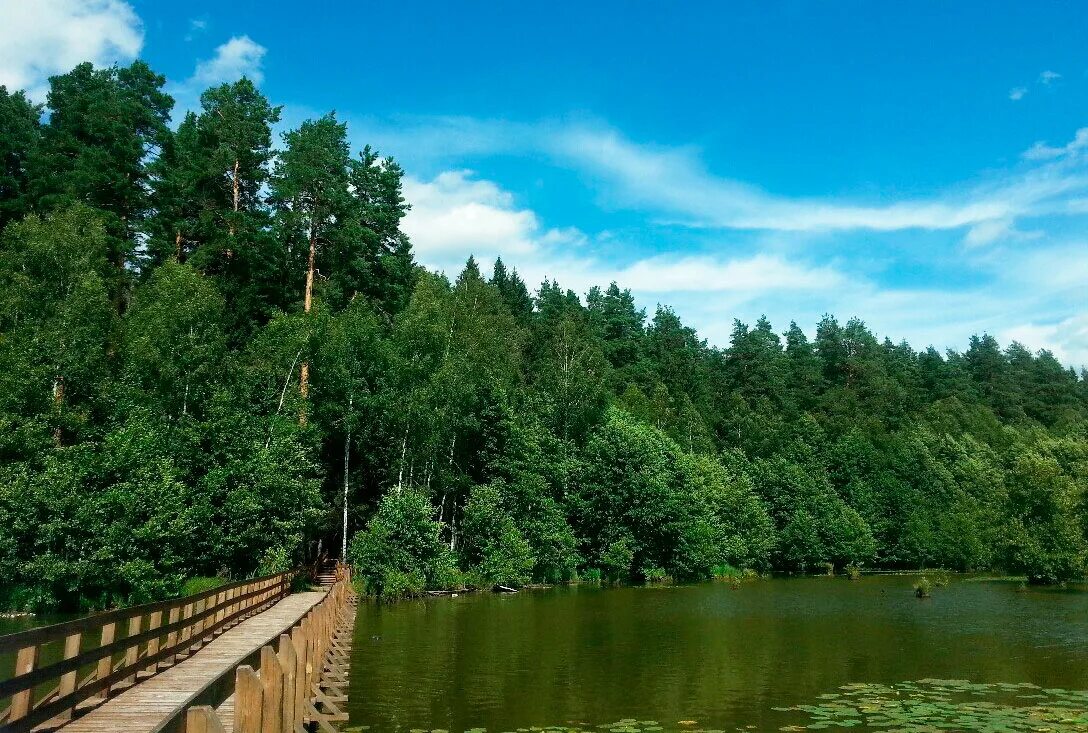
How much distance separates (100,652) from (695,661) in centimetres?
1795

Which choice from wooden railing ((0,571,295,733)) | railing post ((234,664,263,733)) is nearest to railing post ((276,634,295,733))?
wooden railing ((0,571,295,733))

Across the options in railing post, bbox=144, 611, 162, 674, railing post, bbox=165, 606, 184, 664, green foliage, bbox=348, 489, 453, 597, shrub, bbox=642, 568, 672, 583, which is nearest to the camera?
railing post, bbox=144, 611, 162, 674

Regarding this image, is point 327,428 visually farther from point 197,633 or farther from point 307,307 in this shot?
point 197,633

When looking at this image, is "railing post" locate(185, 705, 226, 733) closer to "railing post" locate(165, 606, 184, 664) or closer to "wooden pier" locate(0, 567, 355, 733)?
"wooden pier" locate(0, 567, 355, 733)

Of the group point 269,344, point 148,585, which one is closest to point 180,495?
point 148,585

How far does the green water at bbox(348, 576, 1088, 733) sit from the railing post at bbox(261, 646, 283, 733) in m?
7.98

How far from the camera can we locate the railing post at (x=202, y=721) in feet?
16.2

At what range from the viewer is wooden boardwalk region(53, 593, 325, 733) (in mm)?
10539

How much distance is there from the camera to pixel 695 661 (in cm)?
2523

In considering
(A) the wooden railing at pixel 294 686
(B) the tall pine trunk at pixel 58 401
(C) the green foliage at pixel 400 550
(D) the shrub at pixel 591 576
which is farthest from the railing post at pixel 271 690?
(D) the shrub at pixel 591 576

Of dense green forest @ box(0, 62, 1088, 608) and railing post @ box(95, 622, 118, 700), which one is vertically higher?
dense green forest @ box(0, 62, 1088, 608)

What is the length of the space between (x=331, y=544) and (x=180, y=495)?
22600 mm

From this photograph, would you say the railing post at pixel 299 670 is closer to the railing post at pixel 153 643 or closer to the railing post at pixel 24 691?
the railing post at pixel 153 643

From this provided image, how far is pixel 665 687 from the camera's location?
21000 millimetres
